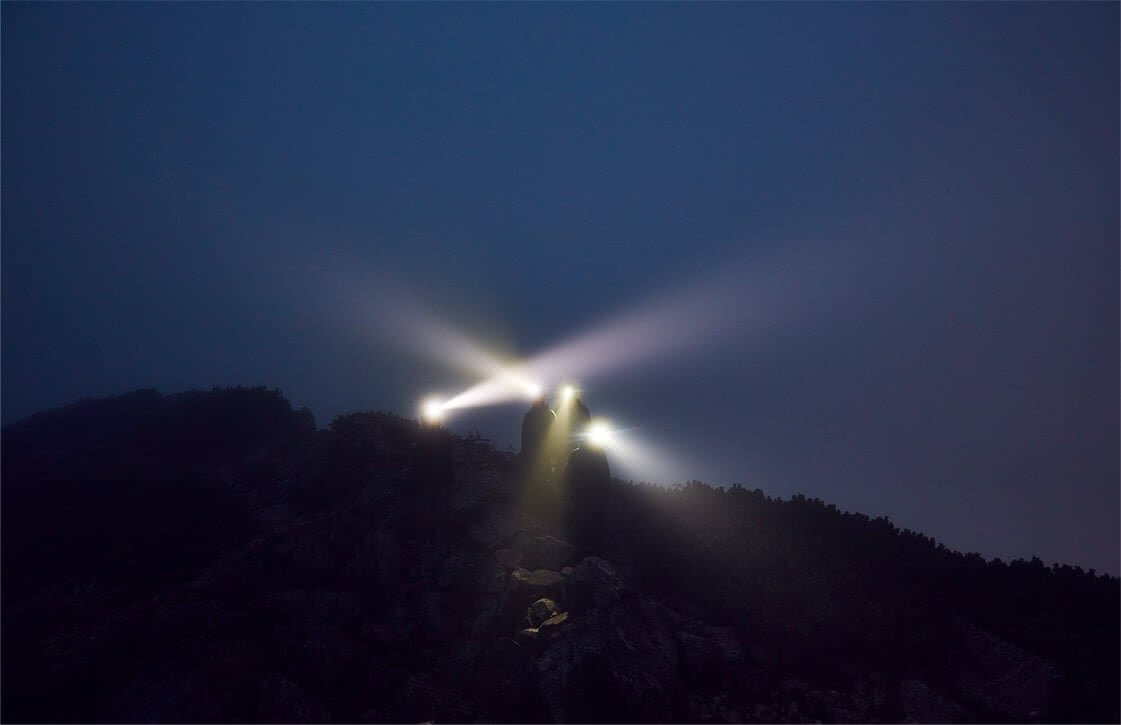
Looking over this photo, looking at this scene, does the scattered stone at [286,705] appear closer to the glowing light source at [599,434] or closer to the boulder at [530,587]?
the boulder at [530,587]

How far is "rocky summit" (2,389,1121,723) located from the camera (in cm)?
1019

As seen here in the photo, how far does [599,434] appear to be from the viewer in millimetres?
17453

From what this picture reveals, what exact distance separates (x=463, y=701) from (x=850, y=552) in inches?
405

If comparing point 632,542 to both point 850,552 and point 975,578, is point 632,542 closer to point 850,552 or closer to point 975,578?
point 850,552

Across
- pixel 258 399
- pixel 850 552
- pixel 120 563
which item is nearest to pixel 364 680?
pixel 120 563

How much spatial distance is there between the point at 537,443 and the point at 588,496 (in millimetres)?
3035

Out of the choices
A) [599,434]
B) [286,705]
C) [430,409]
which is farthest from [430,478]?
[286,705]

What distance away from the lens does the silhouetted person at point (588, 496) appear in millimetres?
15094

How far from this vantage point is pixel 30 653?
39.0 ft

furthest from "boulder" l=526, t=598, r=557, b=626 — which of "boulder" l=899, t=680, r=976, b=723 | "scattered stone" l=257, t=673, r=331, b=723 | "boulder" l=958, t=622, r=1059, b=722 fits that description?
"boulder" l=958, t=622, r=1059, b=722

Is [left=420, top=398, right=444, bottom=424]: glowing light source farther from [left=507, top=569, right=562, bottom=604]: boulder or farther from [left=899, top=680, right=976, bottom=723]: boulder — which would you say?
[left=899, top=680, right=976, bottom=723]: boulder

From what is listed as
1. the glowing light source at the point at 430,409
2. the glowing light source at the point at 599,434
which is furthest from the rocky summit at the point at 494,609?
the glowing light source at the point at 599,434

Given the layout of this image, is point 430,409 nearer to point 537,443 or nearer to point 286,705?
point 537,443

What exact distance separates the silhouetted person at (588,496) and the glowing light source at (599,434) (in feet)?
1.80
